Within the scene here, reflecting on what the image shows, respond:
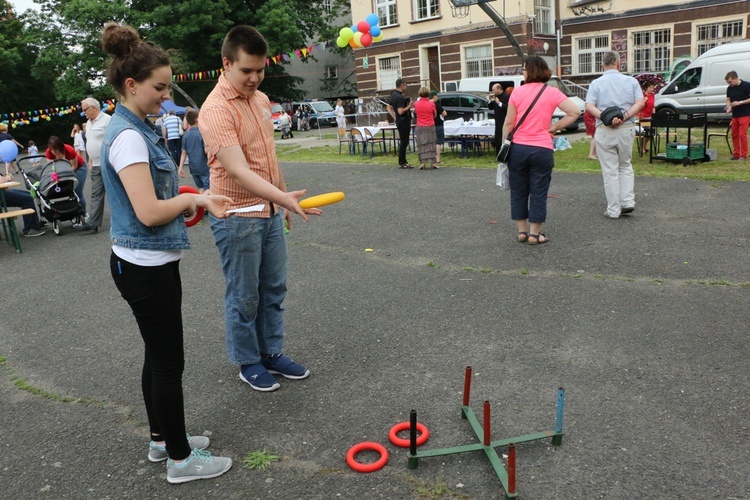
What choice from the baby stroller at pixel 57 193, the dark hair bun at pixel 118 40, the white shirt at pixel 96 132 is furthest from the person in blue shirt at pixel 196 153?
the dark hair bun at pixel 118 40

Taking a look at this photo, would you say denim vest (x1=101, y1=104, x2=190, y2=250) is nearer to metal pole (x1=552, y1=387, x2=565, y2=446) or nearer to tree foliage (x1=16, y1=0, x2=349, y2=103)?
metal pole (x1=552, y1=387, x2=565, y2=446)

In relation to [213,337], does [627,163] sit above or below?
above

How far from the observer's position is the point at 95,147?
9148 mm

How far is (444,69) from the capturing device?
3200cm

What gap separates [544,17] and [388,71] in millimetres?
8823

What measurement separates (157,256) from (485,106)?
19.7m

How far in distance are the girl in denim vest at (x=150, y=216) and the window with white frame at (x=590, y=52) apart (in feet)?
93.9

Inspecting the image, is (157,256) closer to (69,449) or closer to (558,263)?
(69,449)

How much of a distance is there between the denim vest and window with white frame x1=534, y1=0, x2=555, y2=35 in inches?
1151

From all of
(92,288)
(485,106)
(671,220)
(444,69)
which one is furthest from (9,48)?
(671,220)

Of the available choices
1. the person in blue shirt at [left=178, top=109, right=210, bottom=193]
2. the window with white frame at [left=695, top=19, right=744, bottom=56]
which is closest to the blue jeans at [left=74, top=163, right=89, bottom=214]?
the person in blue shirt at [left=178, top=109, right=210, bottom=193]

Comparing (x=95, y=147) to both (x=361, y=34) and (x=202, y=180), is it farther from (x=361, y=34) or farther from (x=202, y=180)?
(x=361, y=34)

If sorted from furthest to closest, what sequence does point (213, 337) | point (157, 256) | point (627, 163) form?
point (627, 163) < point (213, 337) < point (157, 256)

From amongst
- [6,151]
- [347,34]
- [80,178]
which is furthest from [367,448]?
[347,34]
